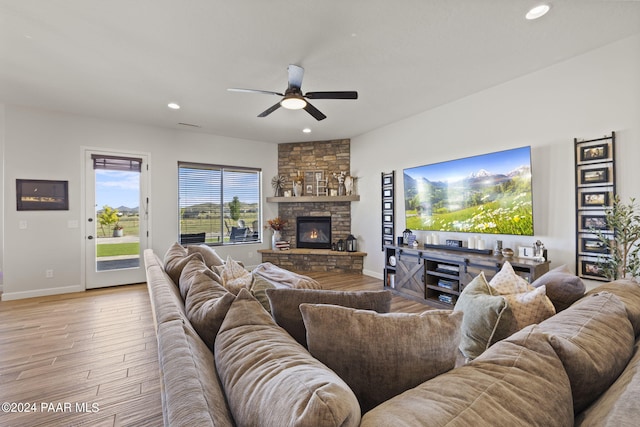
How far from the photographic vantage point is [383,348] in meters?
0.86

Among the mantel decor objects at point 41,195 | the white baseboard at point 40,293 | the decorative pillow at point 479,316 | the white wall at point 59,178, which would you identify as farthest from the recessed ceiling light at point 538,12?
the white baseboard at point 40,293

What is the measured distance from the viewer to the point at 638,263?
2.30 m

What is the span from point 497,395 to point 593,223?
3.03m

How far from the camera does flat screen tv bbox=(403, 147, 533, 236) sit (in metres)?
3.13

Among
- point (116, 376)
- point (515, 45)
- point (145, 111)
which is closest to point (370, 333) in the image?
point (116, 376)

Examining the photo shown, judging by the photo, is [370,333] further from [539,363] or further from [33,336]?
[33,336]

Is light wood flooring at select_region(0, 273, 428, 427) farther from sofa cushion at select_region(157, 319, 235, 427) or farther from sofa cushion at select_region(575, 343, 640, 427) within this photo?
sofa cushion at select_region(575, 343, 640, 427)

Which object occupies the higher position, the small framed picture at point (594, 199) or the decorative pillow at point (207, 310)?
the small framed picture at point (594, 199)

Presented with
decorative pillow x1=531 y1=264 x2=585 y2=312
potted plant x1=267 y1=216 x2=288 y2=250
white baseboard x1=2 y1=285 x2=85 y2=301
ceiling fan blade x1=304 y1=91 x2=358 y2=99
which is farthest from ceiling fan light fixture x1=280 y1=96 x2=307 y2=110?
white baseboard x1=2 y1=285 x2=85 y2=301

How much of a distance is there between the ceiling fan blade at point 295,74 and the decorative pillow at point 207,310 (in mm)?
2315

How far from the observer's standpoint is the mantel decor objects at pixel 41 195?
408 centimetres

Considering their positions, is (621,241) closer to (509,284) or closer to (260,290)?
(509,284)

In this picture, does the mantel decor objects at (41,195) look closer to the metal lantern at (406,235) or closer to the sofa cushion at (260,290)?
the sofa cushion at (260,290)

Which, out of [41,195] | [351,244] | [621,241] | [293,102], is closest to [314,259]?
[351,244]
